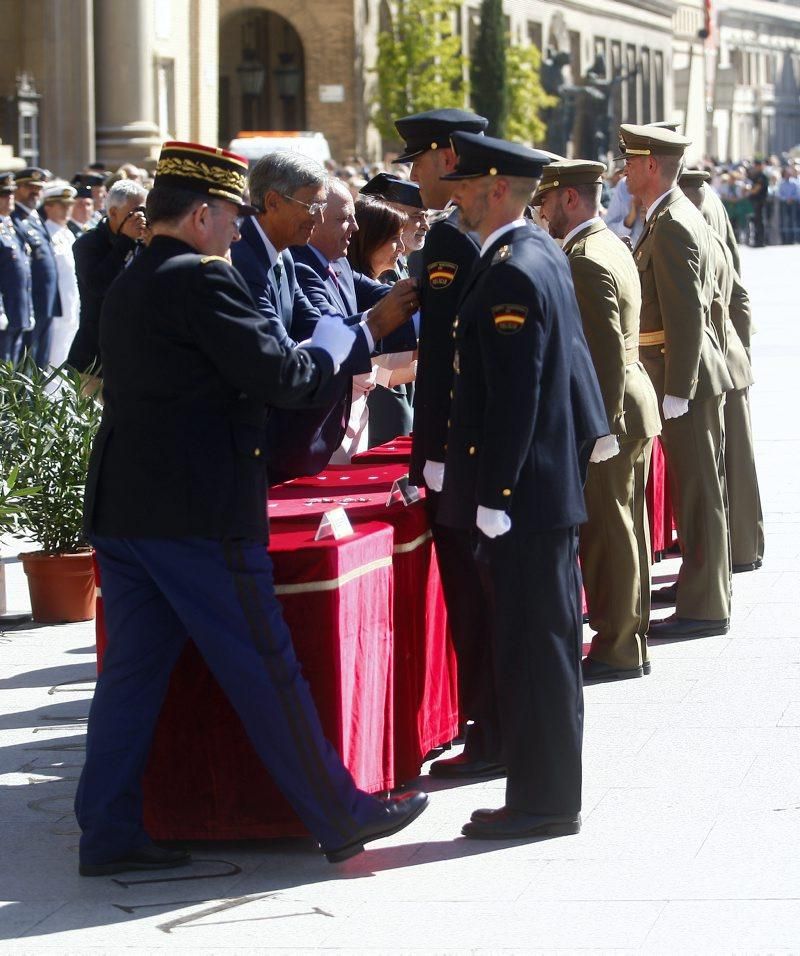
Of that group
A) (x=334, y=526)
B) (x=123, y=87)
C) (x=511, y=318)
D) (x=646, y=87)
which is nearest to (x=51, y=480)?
(x=334, y=526)

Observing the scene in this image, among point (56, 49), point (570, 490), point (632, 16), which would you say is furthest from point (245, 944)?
point (632, 16)

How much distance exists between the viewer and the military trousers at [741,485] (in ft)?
32.3

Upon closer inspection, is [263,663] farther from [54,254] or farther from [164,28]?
[164,28]

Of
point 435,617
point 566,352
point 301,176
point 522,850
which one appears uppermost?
point 301,176

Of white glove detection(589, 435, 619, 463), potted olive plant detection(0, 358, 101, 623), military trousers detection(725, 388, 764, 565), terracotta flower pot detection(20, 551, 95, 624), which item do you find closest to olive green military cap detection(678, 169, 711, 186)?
military trousers detection(725, 388, 764, 565)

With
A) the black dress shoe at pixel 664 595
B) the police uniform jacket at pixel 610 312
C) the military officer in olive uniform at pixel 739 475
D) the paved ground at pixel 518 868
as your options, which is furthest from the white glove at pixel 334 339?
the military officer in olive uniform at pixel 739 475

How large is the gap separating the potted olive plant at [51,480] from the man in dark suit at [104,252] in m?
1.54

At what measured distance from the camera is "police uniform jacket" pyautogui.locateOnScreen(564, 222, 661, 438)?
7.24 meters

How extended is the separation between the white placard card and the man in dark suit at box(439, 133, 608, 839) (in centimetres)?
38

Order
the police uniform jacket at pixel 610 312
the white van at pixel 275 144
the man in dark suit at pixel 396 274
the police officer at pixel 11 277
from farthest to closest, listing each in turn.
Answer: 1. the white van at pixel 275 144
2. the police officer at pixel 11 277
3. the man in dark suit at pixel 396 274
4. the police uniform jacket at pixel 610 312

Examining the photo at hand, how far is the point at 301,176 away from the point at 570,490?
1270 mm

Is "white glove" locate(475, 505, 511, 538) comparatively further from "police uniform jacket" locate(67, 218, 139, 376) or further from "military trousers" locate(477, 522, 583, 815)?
"police uniform jacket" locate(67, 218, 139, 376)

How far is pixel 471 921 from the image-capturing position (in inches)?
198

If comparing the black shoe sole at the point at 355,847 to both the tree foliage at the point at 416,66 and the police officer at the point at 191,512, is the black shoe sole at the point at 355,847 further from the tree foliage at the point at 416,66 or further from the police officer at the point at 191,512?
the tree foliage at the point at 416,66
